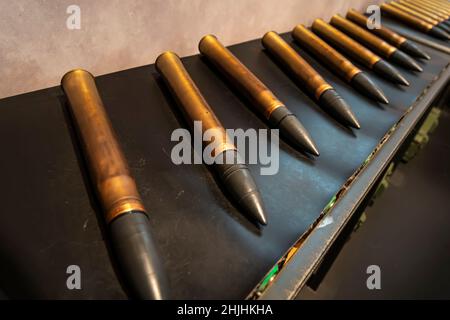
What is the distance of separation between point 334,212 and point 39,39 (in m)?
1.03

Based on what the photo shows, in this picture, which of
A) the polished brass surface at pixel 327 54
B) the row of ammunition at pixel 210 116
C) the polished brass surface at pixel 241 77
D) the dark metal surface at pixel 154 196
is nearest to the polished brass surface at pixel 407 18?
the row of ammunition at pixel 210 116

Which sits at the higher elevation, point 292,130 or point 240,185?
point 292,130

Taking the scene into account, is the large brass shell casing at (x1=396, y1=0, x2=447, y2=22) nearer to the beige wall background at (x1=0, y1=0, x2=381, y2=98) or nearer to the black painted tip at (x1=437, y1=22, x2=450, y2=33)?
the black painted tip at (x1=437, y1=22, x2=450, y2=33)

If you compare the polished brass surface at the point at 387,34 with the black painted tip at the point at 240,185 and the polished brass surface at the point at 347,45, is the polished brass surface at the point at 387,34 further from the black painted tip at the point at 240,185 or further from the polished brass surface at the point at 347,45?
the black painted tip at the point at 240,185

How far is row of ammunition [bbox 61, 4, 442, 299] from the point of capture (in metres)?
0.67

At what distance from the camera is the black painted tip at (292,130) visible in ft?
3.59

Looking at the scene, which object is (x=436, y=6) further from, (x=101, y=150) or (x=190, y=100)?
(x=101, y=150)

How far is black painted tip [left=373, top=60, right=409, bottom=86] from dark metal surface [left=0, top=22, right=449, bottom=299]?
0.51 meters

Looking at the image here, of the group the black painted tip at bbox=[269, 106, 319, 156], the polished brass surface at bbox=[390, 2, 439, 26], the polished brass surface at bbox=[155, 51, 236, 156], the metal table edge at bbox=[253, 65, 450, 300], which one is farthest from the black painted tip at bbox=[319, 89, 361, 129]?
the polished brass surface at bbox=[390, 2, 439, 26]

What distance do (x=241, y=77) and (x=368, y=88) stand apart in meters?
0.63

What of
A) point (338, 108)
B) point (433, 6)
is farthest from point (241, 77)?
point (433, 6)

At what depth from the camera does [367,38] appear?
6.69 feet

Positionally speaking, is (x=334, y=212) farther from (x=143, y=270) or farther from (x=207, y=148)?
(x=143, y=270)

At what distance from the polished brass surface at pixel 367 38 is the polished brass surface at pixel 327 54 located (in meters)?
0.44
